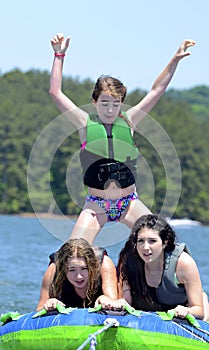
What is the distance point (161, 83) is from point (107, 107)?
0.41 m

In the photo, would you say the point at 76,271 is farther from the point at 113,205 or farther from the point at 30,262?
the point at 30,262

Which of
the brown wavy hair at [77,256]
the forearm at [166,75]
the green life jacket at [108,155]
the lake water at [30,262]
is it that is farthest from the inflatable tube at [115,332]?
the forearm at [166,75]

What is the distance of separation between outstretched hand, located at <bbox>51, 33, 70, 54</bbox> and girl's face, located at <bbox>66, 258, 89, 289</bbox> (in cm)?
157

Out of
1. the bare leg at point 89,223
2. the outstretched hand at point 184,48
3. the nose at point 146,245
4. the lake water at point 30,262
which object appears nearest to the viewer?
the nose at point 146,245

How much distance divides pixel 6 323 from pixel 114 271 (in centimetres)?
74

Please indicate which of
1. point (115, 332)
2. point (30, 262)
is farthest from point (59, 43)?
point (30, 262)

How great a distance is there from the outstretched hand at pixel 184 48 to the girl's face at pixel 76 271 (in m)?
1.69

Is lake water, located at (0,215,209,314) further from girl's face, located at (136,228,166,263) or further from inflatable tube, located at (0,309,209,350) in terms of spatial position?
inflatable tube, located at (0,309,209,350)

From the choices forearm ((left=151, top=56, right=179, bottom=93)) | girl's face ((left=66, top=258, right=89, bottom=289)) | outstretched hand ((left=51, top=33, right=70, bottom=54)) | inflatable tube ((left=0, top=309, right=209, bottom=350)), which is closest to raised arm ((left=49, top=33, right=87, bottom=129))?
outstretched hand ((left=51, top=33, right=70, bottom=54))

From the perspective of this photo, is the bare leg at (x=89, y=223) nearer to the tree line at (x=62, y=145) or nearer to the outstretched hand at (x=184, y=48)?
the outstretched hand at (x=184, y=48)

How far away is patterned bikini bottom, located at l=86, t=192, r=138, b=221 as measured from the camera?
279 inches

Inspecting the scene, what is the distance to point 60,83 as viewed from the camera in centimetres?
706

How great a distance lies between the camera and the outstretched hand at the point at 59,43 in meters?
7.05

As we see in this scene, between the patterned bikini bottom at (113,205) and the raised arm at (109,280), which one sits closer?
the raised arm at (109,280)
